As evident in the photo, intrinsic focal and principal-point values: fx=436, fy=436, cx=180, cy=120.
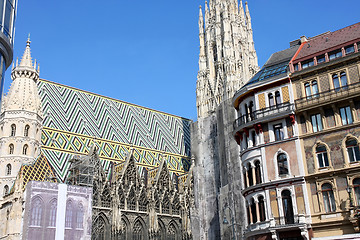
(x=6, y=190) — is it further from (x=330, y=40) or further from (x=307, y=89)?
(x=330, y=40)

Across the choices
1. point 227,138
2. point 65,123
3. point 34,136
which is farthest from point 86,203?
point 227,138

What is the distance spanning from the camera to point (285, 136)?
65.1 feet

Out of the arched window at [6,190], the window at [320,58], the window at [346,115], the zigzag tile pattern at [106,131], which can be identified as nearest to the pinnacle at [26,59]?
the zigzag tile pattern at [106,131]

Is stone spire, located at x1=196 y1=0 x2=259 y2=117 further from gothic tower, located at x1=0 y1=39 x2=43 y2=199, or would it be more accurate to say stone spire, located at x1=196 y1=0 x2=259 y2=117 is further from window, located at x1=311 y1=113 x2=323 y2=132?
window, located at x1=311 y1=113 x2=323 y2=132

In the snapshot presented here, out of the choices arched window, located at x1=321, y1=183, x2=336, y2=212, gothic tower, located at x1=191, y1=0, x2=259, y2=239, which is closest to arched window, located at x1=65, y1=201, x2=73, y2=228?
gothic tower, located at x1=191, y1=0, x2=259, y2=239

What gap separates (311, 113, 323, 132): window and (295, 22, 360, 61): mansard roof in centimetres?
328

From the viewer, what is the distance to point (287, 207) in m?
18.7

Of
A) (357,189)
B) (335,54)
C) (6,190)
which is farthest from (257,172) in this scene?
(6,190)

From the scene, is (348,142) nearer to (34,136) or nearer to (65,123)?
(34,136)

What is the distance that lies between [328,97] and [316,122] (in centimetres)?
121

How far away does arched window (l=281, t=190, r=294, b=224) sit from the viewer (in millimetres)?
18516

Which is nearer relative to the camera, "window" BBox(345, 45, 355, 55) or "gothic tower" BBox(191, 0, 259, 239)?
"window" BBox(345, 45, 355, 55)

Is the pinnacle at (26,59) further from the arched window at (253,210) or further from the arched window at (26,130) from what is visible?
the arched window at (253,210)

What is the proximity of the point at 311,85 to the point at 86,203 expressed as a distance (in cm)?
2504
